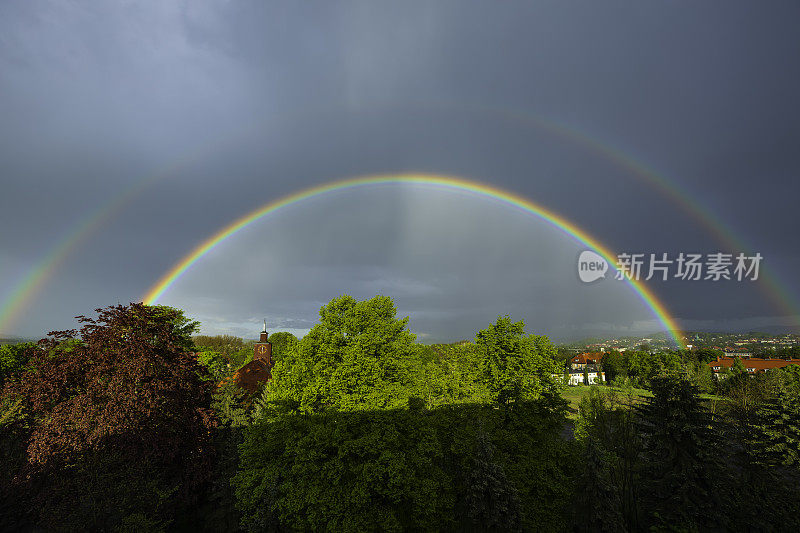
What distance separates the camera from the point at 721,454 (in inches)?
801

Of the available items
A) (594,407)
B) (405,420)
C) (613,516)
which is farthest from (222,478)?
(594,407)

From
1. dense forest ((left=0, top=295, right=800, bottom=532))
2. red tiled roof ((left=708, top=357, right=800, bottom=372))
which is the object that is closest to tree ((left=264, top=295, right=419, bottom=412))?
dense forest ((left=0, top=295, right=800, bottom=532))

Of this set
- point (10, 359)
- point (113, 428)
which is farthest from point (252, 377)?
point (113, 428)

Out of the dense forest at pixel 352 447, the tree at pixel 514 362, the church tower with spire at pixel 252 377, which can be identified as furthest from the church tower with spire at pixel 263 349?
the tree at pixel 514 362

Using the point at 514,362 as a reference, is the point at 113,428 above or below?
below

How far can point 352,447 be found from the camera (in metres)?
17.0

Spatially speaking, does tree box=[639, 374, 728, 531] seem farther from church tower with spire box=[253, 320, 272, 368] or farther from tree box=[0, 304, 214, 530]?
church tower with spire box=[253, 320, 272, 368]

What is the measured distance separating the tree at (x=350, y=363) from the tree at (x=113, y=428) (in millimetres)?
4742

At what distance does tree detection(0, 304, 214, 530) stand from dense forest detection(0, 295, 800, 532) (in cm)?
8

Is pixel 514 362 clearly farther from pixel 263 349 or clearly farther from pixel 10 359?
pixel 263 349

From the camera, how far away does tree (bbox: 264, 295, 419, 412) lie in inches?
762

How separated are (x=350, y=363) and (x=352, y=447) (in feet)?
13.6

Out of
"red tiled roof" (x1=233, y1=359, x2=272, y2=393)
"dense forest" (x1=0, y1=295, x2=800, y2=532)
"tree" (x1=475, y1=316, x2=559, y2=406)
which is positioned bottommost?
"red tiled roof" (x1=233, y1=359, x2=272, y2=393)

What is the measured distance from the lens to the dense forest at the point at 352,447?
16391 millimetres
